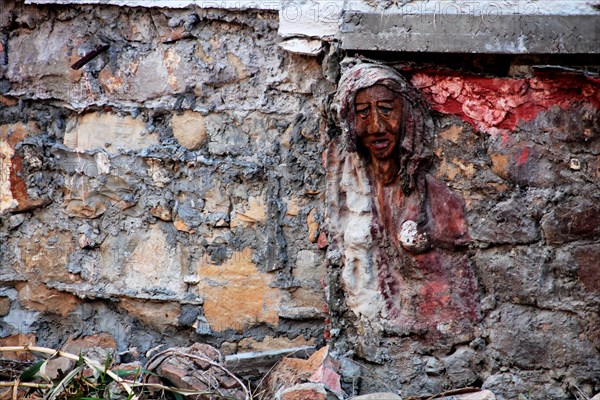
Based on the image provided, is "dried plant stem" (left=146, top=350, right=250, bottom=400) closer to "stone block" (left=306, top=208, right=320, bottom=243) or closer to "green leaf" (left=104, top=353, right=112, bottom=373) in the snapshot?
"green leaf" (left=104, top=353, right=112, bottom=373)

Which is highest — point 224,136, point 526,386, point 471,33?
point 471,33

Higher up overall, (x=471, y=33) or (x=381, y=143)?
(x=471, y=33)

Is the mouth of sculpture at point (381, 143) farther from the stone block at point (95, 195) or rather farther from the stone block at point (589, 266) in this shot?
the stone block at point (95, 195)

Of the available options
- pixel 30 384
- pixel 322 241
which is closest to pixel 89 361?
pixel 30 384

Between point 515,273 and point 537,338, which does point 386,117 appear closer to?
point 515,273

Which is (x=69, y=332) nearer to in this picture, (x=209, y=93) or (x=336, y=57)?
(x=209, y=93)

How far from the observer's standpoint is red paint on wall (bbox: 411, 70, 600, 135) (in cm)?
355

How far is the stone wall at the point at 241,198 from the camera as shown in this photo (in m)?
3.66

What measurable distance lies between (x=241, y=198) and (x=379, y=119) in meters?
0.82

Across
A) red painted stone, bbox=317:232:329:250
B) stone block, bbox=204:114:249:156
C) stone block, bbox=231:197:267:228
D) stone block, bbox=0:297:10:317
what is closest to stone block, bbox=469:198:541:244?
red painted stone, bbox=317:232:329:250

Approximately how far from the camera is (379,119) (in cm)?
371

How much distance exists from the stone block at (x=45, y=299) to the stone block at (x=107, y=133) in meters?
0.63

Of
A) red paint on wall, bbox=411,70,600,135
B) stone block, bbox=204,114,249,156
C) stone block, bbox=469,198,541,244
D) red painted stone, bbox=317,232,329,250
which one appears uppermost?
red paint on wall, bbox=411,70,600,135

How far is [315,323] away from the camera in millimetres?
4316
